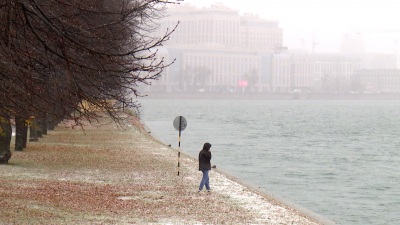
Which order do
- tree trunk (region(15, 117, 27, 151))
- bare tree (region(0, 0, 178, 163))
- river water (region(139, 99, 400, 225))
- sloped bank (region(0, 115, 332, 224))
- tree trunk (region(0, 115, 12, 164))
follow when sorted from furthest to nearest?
tree trunk (region(15, 117, 27, 151)) → river water (region(139, 99, 400, 225)) → tree trunk (region(0, 115, 12, 164)) → sloped bank (region(0, 115, 332, 224)) → bare tree (region(0, 0, 178, 163))

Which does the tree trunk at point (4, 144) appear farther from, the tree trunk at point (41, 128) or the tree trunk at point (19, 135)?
the tree trunk at point (41, 128)

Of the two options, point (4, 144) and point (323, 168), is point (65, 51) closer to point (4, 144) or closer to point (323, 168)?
point (4, 144)

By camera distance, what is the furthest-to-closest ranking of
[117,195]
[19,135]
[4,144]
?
1. [19,135]
2. [4,144]
3. [117,195]

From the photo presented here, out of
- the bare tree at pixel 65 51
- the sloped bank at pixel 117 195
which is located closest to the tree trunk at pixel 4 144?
the sloped bank at pixel 117 195

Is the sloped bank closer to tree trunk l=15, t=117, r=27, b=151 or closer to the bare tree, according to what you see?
tree trunk l=15, t=117, r=27, b=151

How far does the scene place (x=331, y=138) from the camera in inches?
2591

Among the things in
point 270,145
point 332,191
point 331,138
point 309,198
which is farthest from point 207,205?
point 331,138

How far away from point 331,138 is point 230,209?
51271mm

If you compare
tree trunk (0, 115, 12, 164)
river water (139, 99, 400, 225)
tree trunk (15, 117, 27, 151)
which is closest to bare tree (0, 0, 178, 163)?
tree trunk (0, 115, 12, 164)

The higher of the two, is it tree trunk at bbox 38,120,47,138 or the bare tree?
the bare tree

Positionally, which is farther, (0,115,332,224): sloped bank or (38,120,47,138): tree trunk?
(38,120,47,138): tree trunk

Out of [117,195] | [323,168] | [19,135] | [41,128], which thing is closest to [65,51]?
[117,195]

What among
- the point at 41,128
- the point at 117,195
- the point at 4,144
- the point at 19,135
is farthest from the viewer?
the point at 41,128

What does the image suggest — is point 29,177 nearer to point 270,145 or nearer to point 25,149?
point 25,149
